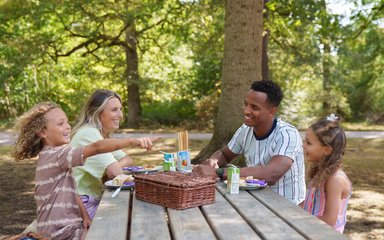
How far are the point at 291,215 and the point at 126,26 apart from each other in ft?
48.4

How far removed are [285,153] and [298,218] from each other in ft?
3.50

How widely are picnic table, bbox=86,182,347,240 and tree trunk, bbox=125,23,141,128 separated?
15.2 meters

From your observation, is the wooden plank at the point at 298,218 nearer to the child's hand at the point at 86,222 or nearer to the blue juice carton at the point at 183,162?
the blue juice carton at the point at 183,162

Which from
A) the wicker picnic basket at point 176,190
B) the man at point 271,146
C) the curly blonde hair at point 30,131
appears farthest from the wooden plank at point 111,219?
the man at point 271,146

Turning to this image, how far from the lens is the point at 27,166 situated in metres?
10.8

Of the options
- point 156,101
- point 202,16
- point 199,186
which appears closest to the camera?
point 199,186

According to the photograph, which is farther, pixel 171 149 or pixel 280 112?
pixel 280 112

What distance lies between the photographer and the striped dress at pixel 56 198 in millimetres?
Result: 3166

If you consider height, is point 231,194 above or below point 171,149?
above

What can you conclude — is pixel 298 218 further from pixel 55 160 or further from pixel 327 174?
pixel 55 160

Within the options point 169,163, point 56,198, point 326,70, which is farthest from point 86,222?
point 326,70

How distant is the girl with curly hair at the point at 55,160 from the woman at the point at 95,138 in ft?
1.38

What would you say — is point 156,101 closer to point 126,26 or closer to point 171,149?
point 126,26

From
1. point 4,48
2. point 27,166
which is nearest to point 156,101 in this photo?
point 4,48
